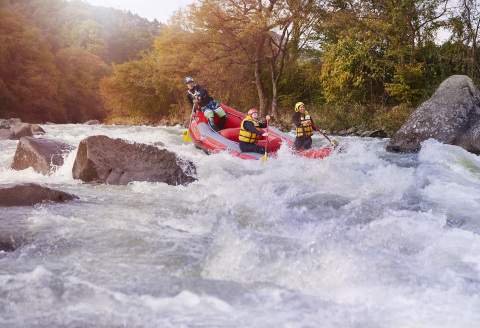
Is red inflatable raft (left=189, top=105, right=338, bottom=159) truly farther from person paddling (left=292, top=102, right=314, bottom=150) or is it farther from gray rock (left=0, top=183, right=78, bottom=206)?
gray rock (left=0, top=183, right=78, bottom=206)

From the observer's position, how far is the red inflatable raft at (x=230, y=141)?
23.6 feet

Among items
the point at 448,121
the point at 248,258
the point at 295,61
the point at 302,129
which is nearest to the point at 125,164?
the point at 302,129

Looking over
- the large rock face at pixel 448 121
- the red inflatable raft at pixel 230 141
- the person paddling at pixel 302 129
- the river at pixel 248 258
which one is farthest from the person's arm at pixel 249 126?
the large rock face at pixel 448 121

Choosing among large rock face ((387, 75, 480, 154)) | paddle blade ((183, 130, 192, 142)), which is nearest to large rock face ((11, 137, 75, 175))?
paddle blade ((183, 130, 192, 142))

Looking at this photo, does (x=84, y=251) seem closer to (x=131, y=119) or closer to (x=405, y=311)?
(x=405, y=311)

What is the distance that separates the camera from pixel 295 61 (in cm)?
2014

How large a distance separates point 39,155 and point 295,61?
15.8m

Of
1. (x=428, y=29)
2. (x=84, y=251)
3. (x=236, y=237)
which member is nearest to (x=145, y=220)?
(x=84, y=251)

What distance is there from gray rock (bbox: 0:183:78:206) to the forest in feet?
36.9

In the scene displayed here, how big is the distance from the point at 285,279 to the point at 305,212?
180 centimetres

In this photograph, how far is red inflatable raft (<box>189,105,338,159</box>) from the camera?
23.6 ft

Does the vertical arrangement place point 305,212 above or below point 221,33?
below

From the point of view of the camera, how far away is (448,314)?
2271 millimetres

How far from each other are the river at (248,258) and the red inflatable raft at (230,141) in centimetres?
184
